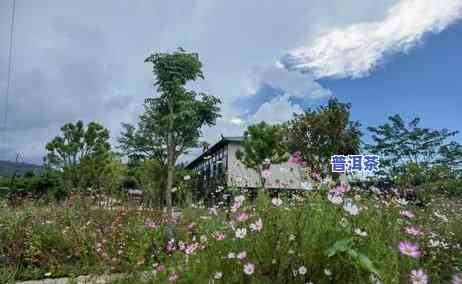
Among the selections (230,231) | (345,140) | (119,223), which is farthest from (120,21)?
(345,140)

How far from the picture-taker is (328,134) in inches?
880

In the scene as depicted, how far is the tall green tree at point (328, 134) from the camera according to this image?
22.2 metres

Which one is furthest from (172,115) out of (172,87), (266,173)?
(266,173)

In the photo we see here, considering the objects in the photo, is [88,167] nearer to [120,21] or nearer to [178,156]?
[178,156]

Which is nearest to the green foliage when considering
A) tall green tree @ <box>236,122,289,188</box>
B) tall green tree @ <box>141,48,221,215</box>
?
tall green tree @ <box>141,48,221,215</box>

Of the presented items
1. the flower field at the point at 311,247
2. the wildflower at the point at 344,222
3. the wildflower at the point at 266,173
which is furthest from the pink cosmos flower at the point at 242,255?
the wildflower at the point at 266,173

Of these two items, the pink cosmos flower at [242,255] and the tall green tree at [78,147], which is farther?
the tall green tree at [78,147]

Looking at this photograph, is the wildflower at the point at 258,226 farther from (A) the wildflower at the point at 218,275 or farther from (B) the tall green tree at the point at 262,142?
(B) the tall green tree at the point at 262,142

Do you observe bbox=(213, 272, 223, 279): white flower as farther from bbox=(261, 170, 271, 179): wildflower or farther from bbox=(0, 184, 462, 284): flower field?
bbox=(261, 170, 271, 179): wildflower

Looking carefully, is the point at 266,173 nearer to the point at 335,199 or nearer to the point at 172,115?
the point at 335,199

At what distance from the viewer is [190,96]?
875 inches

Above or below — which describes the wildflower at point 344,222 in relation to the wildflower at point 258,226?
above

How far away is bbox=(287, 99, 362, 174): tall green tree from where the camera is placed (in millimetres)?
22188

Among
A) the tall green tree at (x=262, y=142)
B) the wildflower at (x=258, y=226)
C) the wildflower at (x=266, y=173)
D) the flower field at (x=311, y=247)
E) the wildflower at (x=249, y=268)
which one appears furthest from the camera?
the tall green tree at (x=262, y=142)
